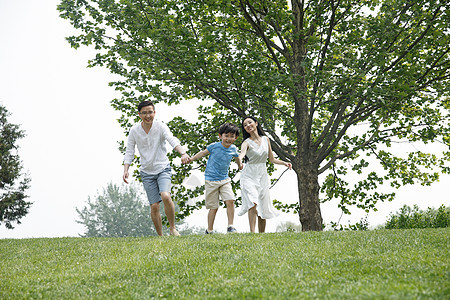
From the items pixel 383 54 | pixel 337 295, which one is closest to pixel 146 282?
pixel 337 295

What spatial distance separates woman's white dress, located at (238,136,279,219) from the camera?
956cm

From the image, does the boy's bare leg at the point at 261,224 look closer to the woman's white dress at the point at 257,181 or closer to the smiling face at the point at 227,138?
the woman's white dress at the point at 257,181

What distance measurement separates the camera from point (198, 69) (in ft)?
42.4

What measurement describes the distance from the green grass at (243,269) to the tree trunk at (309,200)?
16.5 ft

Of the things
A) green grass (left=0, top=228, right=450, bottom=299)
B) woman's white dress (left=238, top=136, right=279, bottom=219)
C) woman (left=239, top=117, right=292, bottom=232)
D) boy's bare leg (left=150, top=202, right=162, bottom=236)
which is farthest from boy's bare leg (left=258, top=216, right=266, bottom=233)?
boy's bare leg (left=150, top=202, right=162, bottom=236)

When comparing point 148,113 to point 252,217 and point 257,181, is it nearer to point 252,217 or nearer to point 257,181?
point 257,181

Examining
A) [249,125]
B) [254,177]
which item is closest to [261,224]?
[254,177]

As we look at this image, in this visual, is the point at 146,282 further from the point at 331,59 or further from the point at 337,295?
the point at 331,59

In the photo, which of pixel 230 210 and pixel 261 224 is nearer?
pixel 230 210

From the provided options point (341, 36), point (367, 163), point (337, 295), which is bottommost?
point (337, 295)

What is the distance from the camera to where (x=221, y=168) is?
9461mm

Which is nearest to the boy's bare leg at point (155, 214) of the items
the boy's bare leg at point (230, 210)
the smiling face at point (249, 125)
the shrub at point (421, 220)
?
the boy's bare leg at point (230, 210)

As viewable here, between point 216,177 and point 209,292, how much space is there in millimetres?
4805

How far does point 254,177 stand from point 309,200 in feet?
14.2
